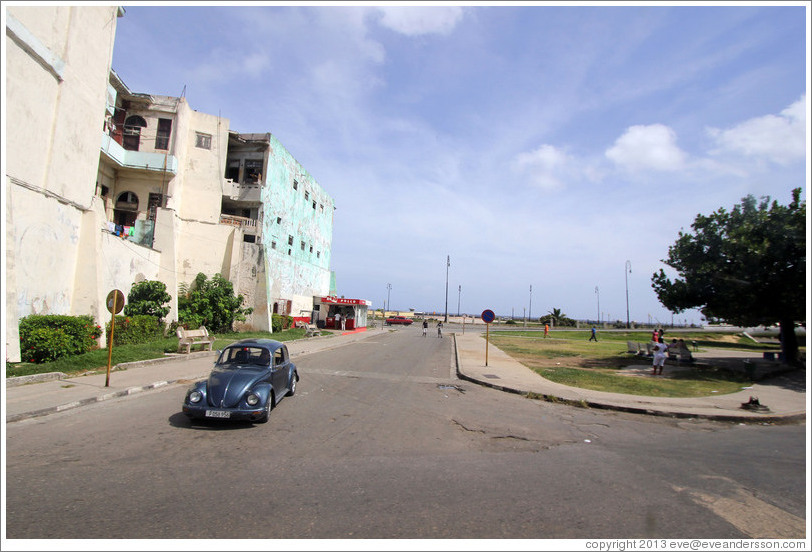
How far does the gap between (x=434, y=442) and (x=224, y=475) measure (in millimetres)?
3126

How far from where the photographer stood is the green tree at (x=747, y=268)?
14.6 meters

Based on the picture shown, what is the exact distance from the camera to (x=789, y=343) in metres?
16.8

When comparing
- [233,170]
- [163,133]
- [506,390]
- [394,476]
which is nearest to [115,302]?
[394,476]

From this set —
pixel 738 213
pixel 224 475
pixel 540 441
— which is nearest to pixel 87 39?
pixel 224 475

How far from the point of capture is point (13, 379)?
30.7 feet

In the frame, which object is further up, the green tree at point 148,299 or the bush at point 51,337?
the green tree at point 148,299

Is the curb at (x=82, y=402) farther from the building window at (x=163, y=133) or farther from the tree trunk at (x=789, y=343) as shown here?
the tree trunk at (x=789, y=343)

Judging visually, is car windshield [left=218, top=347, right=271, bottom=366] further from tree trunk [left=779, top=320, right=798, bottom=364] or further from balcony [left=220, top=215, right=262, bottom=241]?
balcony [left=220, top=215, right=262, bottom=241]

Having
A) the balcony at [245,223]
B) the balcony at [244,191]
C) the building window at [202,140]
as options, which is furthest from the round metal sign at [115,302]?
the building window at [202,140]

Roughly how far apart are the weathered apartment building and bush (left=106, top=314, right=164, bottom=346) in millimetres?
A: 829

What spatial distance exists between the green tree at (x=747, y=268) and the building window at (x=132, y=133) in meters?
31.6

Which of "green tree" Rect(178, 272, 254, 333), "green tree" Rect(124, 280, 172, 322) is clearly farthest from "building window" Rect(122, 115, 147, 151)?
"green tree" Rect(124, 280, 172, 322)

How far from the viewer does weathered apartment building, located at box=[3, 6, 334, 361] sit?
43.9 ft

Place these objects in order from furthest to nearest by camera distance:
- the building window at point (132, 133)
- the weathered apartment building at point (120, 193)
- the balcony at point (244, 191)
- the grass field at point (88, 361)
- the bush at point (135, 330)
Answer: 1. the balcony at point (244, 191)
2. the building window at point (132, 133)
3. the bush at point (135, 330)
4. the weathered apartment building at point (120, 193)
5. the grass field at point (88, 361)
